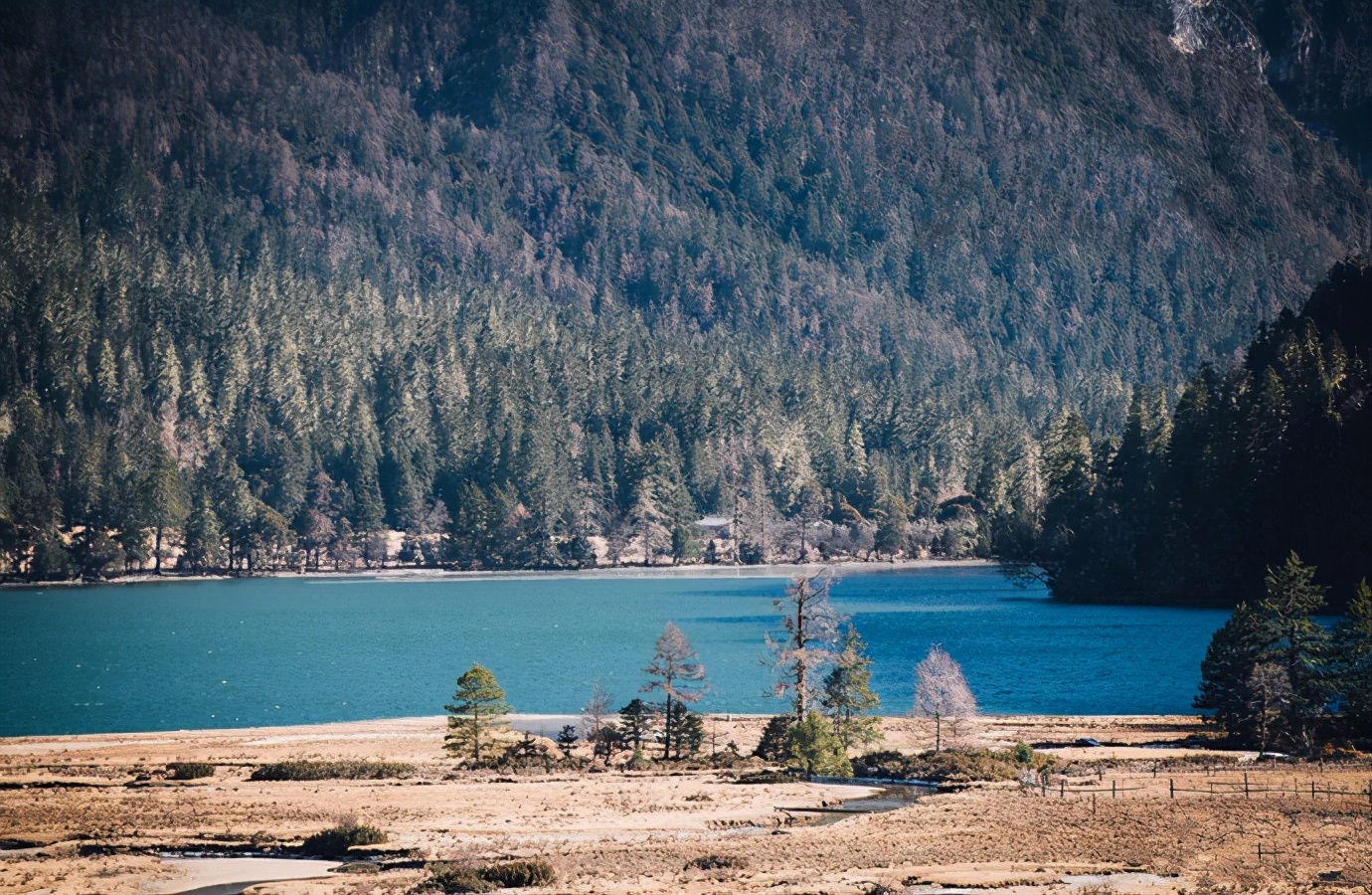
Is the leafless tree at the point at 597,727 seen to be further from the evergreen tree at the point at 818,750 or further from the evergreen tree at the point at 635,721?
the evergreen tree at the point at 818,750

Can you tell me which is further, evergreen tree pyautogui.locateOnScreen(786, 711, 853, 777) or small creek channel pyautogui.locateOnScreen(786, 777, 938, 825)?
evergreen tree pyautogui.locateOnScreen(786, 711, 853, 777)

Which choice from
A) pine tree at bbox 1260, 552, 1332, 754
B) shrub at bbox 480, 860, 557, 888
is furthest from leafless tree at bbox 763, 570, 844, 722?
shrub at bbox 480, 860, 557, 888

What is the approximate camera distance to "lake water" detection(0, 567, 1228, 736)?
301ft

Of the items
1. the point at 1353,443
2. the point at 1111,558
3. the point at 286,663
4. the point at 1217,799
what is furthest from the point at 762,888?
the point at 1111,558

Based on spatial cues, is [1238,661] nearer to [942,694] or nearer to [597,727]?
[942,694]

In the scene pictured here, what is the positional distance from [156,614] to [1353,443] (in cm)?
10979

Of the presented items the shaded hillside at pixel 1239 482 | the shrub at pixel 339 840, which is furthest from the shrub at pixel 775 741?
the shaded hillside at pixel 1239 482

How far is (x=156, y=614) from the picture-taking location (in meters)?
164

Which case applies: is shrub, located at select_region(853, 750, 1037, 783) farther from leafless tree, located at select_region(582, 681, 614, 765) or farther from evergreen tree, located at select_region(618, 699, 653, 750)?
leafless tree, located at select_region(582, 681, 614, 765)

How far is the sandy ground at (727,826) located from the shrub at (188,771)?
810 millimetres

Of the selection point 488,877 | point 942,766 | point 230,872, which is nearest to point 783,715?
point 942,766

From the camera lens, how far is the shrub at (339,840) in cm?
4866

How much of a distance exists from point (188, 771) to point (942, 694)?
29018mm

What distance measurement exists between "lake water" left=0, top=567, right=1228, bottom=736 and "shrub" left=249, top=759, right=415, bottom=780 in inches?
786
